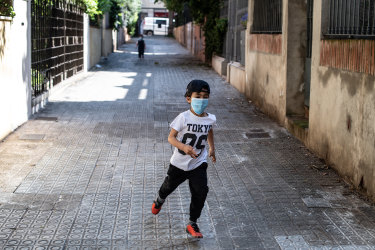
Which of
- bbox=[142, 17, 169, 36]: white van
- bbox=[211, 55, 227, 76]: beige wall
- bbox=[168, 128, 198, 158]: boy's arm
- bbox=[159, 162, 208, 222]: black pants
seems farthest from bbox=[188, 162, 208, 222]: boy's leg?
bbox=[142, 17, 169, 36]: white van

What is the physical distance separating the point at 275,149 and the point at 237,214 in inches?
140

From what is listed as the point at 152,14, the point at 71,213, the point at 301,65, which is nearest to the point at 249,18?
the point at 301,65

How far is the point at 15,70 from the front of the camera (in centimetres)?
1143

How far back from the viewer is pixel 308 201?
666 cm

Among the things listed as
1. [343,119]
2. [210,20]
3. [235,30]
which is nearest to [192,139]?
[343,119]

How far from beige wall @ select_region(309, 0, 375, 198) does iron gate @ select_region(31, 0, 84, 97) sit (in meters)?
6.84

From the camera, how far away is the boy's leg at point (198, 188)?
5.30m

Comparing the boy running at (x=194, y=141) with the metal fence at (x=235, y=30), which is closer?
the boy running at (x=194, y=141)

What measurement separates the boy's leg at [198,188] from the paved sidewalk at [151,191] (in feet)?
0.93

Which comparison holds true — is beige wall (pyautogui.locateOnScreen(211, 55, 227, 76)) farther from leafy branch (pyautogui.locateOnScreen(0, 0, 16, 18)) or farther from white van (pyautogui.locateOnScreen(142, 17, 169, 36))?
white van (pyautogui.locateOnScreen(142, 17, 169, 36))

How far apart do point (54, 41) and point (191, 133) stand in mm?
12073

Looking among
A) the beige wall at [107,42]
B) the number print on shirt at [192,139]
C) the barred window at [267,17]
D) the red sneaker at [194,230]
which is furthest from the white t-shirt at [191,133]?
the beige wall at [107,42]

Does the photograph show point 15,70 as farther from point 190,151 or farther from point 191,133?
point 190,151

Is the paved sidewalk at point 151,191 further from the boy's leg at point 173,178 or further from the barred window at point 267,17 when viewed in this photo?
the barred window at point 267,17
